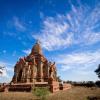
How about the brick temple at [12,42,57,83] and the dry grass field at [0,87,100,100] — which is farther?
the brick temple at [12,42,57,83]

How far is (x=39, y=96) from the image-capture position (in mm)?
25562

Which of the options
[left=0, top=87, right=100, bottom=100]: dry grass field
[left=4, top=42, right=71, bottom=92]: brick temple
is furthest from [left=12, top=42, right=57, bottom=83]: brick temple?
[left=0, top=87, right=100, bottom=100]: dry grass field

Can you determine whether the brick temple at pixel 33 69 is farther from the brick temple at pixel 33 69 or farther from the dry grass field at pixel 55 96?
the dry grass field at pixel 55 96

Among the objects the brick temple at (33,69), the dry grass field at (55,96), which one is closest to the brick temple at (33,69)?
the brick temple at (33,69)

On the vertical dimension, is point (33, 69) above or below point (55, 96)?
above

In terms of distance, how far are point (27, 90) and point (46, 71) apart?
1161cm

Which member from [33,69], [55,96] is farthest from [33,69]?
[55,96]

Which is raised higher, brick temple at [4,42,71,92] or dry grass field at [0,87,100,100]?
brick temple at [4,42,71,92]

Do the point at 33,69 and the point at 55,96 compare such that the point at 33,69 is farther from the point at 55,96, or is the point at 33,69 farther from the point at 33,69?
the point at 55,96

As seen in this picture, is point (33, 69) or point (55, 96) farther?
point (33, 69)

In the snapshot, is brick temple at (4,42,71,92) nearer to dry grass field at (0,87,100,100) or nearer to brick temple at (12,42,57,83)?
brick temple at (12,42,57,83)

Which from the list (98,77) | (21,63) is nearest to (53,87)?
(21,63)

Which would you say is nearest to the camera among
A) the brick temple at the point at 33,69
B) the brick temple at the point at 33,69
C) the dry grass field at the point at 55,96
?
the dry grass field at the point at 55,96

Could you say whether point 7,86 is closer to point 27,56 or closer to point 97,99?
point 27,56
